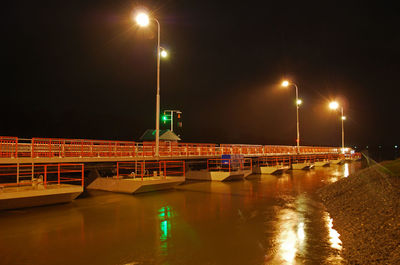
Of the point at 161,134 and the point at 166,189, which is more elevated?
the point at 161,134

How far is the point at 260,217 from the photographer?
33.0 ft

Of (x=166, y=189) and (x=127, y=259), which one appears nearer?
(x=127, y=259)

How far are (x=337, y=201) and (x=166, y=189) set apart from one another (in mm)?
10046

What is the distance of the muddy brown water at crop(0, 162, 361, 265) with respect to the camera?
6.21 m

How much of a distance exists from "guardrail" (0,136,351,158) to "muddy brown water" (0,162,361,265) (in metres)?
4.38

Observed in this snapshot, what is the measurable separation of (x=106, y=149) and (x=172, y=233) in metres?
13.2

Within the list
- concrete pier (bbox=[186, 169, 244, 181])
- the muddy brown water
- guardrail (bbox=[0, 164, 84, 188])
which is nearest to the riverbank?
the muddy brown water

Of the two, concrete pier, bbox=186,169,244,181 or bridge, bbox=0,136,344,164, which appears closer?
bridge, bbox=0,136,344,164

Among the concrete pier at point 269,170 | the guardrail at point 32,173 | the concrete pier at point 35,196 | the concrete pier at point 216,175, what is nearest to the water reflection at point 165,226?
the concrete pier at point 35,196

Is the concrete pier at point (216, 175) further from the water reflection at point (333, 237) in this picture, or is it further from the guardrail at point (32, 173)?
the water reflection at point (333, 237)

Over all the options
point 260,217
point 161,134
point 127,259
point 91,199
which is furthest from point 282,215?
point 161,134

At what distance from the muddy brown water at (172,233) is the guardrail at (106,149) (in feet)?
14.4

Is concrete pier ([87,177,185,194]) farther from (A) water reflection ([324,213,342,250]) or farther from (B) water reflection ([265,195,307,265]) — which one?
(A) water reflection ([324,213,342,250])

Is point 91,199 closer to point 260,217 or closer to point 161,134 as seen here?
point 260,217
